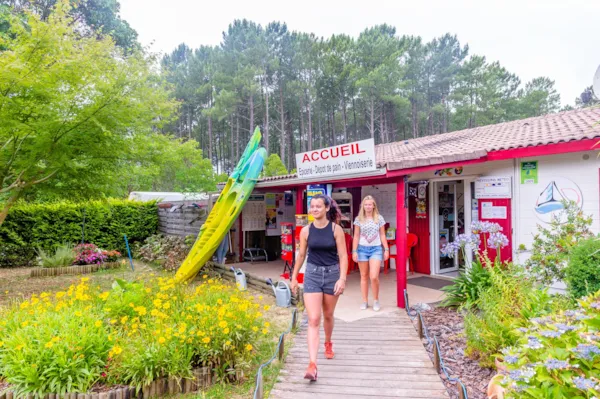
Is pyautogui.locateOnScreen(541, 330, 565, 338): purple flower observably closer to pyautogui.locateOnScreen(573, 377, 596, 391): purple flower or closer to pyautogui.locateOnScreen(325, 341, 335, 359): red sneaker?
pyautogui.locateOnScreen(573, 377, 596, 391): purple flower

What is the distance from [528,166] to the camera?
227 inches

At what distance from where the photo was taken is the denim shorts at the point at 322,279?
348cm

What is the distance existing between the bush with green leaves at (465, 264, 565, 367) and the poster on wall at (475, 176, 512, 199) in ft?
6.89

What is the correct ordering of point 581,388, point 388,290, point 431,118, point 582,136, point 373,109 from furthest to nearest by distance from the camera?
point 431,118 < point 373,109 < point 388,290 < point 582,136 < point 581,388

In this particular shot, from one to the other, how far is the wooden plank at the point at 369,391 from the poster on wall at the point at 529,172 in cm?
392

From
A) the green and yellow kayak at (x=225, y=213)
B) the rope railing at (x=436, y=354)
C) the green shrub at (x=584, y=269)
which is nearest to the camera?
the rope railing at (x=436, y=354)

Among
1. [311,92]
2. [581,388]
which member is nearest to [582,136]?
[581,388]

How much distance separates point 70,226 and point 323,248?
1193 cm

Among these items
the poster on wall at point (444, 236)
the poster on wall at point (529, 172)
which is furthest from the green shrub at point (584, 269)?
the poster on wall at point (444, 236)

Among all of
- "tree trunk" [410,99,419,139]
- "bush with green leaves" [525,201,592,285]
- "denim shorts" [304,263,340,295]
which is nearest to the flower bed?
"denim shorts" [304,263,340,295]

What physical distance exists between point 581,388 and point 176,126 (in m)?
39.7

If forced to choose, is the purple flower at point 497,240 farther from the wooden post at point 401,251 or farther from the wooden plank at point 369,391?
the wooden plank at point 369,391

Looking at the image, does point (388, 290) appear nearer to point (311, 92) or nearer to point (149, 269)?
point (149, 269)

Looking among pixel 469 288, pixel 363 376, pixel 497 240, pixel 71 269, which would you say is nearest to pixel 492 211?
pixel 497 240
